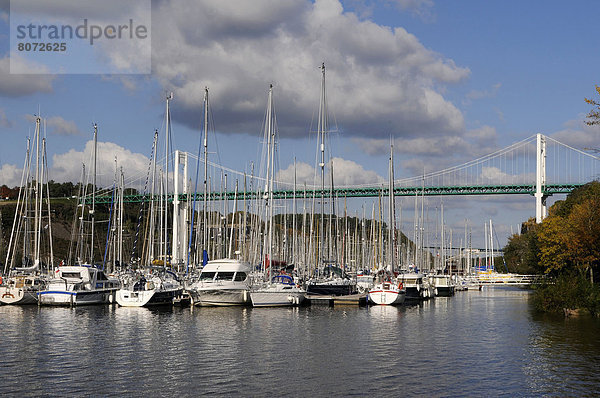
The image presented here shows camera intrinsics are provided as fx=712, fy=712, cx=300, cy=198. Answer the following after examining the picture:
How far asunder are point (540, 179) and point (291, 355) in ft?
318

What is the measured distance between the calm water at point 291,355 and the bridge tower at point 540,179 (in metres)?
74.2

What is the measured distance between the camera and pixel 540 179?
117 metres

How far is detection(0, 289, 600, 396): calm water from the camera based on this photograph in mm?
22359

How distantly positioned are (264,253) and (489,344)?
36483 mm

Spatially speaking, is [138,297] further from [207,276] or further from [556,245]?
[556,245]

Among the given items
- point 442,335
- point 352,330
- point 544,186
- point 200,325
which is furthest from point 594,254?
point 544,186

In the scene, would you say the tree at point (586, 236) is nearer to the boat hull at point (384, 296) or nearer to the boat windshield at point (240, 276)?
the boat hull at point (384, 296)

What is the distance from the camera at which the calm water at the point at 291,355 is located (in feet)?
73.4

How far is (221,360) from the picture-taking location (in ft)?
89.0

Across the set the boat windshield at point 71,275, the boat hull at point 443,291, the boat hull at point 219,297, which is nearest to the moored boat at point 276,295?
the boat hull at point 219,297

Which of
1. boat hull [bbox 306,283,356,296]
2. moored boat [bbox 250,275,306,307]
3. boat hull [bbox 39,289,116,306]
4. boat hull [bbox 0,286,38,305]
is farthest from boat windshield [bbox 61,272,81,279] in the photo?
boat hull [bbox 306,283,356,296]

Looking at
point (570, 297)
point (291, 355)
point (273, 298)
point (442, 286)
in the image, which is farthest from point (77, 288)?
point (442, 286)

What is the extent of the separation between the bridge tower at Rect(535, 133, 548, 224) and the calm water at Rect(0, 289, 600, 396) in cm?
7421

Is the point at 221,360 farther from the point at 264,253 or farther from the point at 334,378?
the point at 264,253
